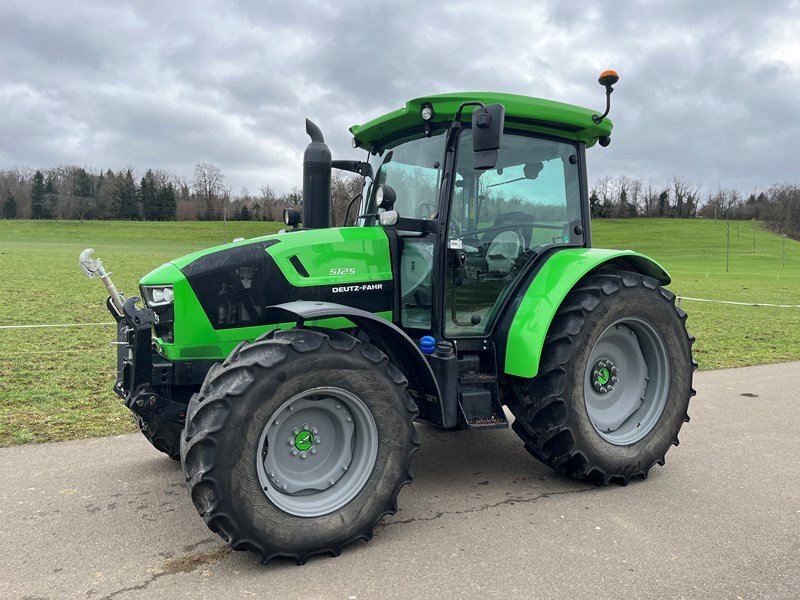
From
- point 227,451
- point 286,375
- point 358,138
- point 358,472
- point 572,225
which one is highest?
point 358,138

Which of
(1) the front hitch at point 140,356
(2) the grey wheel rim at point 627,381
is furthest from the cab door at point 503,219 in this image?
(1) the front hitch at point 140,356

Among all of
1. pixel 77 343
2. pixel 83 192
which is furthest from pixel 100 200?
pixel 77 343

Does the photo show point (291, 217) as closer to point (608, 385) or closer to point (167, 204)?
point (608, 385)

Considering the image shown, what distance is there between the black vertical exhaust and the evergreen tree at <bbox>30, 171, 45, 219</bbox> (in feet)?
324

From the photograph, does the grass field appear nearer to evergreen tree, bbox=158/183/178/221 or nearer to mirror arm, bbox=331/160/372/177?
mirror arm, bbox=331/160/372/177

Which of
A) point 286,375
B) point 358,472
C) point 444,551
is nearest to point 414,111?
point 286,375

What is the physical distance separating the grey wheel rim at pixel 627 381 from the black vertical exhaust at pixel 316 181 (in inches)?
82.3

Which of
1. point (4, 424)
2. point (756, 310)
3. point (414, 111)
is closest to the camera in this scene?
point (414, 111)

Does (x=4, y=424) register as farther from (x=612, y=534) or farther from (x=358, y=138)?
(x=612, y=534)

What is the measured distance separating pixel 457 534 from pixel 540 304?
153 cm

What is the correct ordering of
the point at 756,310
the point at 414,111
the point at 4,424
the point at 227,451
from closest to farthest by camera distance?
the point at 227,451
the point at 414,111
the point at 4,424
the point at 756,310

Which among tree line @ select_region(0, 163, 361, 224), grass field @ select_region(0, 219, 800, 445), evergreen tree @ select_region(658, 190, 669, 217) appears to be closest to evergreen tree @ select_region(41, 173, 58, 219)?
tree line @ select_region(0, 163, 361, 224)

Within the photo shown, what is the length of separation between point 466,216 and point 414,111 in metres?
0.76

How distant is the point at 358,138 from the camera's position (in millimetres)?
4691
